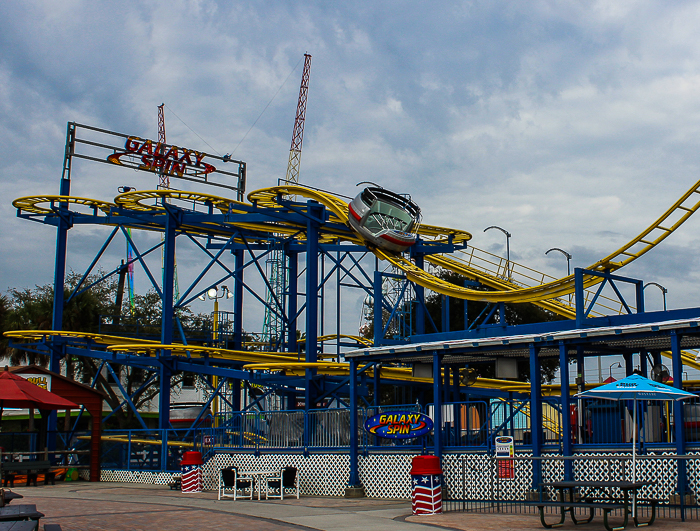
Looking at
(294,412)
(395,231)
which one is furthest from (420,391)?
(294,412)

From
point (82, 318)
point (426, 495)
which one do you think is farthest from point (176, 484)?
point (82, 318)

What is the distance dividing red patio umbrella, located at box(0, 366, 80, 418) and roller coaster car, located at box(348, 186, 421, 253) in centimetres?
1331

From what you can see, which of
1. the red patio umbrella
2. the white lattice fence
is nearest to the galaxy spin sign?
the white lattice fence

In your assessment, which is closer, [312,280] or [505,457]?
[505,457]

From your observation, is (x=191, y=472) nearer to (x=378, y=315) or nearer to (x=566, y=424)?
(x=378, y=315)

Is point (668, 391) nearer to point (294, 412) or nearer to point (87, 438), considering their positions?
point (294, 412)

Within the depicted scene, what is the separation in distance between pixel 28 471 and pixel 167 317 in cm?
924

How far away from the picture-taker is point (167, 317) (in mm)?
34344

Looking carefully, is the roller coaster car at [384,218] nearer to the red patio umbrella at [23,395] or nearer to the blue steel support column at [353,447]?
the blue steel support column at [353,447]

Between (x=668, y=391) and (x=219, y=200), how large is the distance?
23013 mm

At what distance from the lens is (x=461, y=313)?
195 ft

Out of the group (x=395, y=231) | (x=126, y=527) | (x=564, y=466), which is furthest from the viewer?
(x=395, y=231)

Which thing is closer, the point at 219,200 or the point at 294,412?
the point at 294,412

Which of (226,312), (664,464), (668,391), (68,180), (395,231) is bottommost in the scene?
(664,464)
